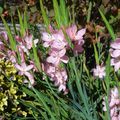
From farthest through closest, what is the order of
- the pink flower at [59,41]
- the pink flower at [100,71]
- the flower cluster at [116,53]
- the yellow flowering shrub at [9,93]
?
the yellow flowering shrub at [9,93], the pink flower at [100,71], the pink flower at [59,41], the flower cluster at [116,53]

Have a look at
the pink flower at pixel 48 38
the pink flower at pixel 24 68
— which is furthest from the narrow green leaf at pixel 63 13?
the pink flower at pixel 24 68

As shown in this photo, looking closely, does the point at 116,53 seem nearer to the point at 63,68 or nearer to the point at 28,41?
the point at 63,68

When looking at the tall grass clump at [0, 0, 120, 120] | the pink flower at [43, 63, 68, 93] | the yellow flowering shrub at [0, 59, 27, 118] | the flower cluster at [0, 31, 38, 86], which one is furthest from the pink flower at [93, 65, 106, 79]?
the yellow flowering shrub at [0, 59, 27, 118]

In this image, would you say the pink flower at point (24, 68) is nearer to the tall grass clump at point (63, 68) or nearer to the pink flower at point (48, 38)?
the tall grass clump at point (63, 68)

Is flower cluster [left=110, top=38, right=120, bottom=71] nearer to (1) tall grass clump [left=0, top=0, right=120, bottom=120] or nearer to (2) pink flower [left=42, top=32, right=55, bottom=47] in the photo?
(1) tall grass clump [left=0, top=0, right=120, bottom=120]

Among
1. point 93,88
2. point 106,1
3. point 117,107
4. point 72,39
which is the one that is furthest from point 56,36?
point 106,1

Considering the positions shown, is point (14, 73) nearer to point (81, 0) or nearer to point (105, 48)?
point (105, 48)
